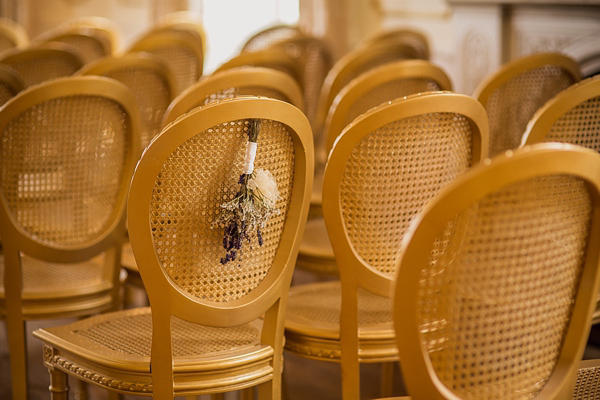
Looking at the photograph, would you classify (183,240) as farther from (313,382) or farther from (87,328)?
(313,382)

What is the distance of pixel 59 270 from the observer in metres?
2.69

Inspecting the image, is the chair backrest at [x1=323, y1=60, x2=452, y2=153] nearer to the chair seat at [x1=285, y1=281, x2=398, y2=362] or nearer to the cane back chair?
the cane back chair

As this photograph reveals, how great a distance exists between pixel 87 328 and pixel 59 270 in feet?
1.96

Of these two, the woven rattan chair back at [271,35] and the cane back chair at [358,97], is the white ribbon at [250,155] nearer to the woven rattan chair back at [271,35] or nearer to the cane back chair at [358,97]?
the cane back chair at [358,97]

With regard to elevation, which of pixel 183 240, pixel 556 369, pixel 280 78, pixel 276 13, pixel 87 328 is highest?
pixel 276 13

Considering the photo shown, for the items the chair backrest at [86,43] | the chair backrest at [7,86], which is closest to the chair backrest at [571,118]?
the chair backrest at [7,86]

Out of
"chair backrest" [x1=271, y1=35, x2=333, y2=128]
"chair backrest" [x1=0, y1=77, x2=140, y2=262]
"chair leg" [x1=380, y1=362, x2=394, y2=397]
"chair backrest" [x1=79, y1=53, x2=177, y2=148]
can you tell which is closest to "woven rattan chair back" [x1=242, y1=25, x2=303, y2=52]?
"chair backrest" [x1=271, y1=35, x2=333, y2=128]

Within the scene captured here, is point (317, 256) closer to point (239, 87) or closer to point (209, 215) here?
point (239, 87)

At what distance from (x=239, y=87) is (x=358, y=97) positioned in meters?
0.46

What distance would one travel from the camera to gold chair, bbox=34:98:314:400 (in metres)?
1.74

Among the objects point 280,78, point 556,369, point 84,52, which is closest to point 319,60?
point 84,52

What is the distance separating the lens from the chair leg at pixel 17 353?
242cm

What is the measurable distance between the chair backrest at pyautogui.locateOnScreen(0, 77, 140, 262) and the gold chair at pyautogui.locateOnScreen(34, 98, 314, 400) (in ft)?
1.29

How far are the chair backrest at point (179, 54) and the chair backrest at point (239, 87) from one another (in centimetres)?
165
